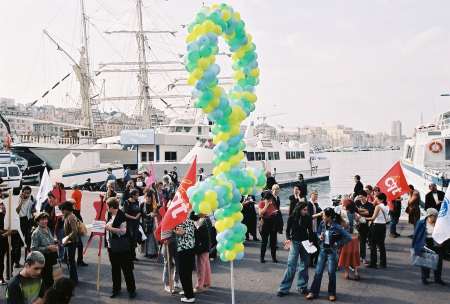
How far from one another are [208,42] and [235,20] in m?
0.76

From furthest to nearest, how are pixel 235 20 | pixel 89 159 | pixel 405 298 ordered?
pixel 89 159 < pixel 405 298 < pixel 235 20

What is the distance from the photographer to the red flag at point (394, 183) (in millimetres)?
11102

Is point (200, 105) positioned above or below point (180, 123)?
below

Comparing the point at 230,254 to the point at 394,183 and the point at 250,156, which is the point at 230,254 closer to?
the point at 394,183

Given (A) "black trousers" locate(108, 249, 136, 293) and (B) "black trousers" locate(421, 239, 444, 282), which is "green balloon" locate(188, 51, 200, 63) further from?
(B) "black trousers" locate(421, 239, 444, 282)

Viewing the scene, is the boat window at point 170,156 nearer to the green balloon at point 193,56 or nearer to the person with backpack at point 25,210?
the person with backpack at point 25,210

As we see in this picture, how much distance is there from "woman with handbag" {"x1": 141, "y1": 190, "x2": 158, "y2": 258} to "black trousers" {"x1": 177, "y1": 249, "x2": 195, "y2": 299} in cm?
282

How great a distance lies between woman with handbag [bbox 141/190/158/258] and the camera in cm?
977

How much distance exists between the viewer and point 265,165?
121 feet

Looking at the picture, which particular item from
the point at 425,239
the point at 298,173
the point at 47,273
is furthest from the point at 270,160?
the point at 47,273

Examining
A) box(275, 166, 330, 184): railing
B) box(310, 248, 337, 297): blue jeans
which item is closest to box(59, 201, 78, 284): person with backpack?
box(310, 248, 337, 297): blue jeans

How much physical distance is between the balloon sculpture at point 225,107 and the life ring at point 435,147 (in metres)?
17.9

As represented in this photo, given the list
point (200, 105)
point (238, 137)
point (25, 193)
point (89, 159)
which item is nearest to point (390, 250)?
point (238, 137)

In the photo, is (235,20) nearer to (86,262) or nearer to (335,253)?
(335,253)
